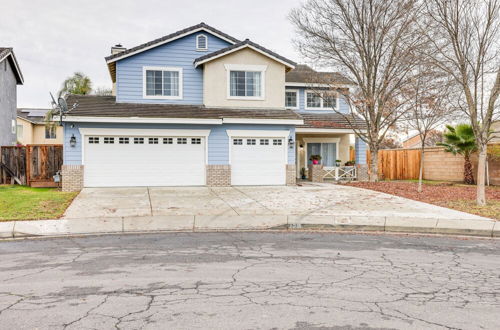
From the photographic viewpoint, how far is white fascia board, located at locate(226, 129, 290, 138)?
20.6m

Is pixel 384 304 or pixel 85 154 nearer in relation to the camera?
pixel 384 304

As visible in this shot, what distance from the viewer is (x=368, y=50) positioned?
22.8 metres

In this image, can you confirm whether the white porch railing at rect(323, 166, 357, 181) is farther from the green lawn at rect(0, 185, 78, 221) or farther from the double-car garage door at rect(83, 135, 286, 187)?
the green lawn at rect(0, 185, 78, 221)

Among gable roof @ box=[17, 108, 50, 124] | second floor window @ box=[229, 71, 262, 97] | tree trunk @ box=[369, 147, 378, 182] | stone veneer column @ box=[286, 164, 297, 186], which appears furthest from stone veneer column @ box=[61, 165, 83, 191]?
gable roof @ box=[17, 108, 50, 124]

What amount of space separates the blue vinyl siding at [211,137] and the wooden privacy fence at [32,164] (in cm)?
232

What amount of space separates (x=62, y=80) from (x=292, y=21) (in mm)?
23764

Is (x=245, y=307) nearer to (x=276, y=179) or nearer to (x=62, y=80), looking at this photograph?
(x=276, y=179)

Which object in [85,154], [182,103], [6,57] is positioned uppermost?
[6,57]

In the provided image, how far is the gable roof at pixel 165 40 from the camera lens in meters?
20.5

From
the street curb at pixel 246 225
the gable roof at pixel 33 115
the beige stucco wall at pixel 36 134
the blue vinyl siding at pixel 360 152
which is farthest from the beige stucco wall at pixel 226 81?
the beige stucco wall at pixel 36 134

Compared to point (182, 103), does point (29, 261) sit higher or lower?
lower

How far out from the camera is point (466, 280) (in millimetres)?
6438

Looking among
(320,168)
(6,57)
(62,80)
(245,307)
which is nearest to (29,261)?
(245,307)

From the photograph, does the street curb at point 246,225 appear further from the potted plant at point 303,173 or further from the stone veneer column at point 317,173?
the potted plant at point 303,173
